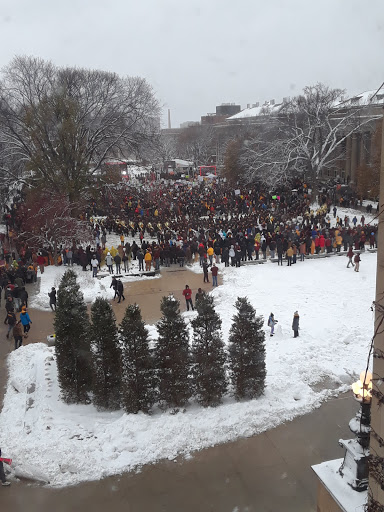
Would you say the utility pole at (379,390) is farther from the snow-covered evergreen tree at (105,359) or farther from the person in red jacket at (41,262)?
the person in red jacket at (41,262)

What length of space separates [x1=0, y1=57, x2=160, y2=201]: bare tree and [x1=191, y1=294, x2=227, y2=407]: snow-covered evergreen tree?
19.2 meters

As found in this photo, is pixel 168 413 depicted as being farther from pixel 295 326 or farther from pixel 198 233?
pixel 198 233

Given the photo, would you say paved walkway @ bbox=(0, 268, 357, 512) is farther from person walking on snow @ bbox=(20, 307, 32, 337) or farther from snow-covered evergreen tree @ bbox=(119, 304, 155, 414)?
person walking on snow @ bbox=(20, 307, 32, 337)

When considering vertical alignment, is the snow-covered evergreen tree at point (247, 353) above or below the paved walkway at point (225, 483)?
above

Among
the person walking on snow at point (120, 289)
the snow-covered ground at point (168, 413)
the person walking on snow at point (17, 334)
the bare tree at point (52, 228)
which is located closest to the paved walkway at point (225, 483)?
the snow-covered ground at point (168, 413)

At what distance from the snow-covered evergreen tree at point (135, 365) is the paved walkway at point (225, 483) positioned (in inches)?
64.2

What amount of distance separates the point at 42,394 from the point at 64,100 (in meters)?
19.8

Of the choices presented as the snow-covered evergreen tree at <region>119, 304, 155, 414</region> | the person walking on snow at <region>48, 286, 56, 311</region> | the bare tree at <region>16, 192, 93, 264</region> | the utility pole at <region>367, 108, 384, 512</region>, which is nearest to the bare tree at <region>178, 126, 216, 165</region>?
the bare tree at <region>16, 192, 93, 264</region>

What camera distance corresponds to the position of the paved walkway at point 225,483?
787 centimetres

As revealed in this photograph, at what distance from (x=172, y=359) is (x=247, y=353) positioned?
5.47 ft

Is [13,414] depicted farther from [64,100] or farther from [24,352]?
[64,100]

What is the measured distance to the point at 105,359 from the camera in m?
10.4

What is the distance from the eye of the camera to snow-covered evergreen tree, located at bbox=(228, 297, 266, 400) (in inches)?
415

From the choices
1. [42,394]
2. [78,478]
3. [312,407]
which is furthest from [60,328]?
[312,407]
